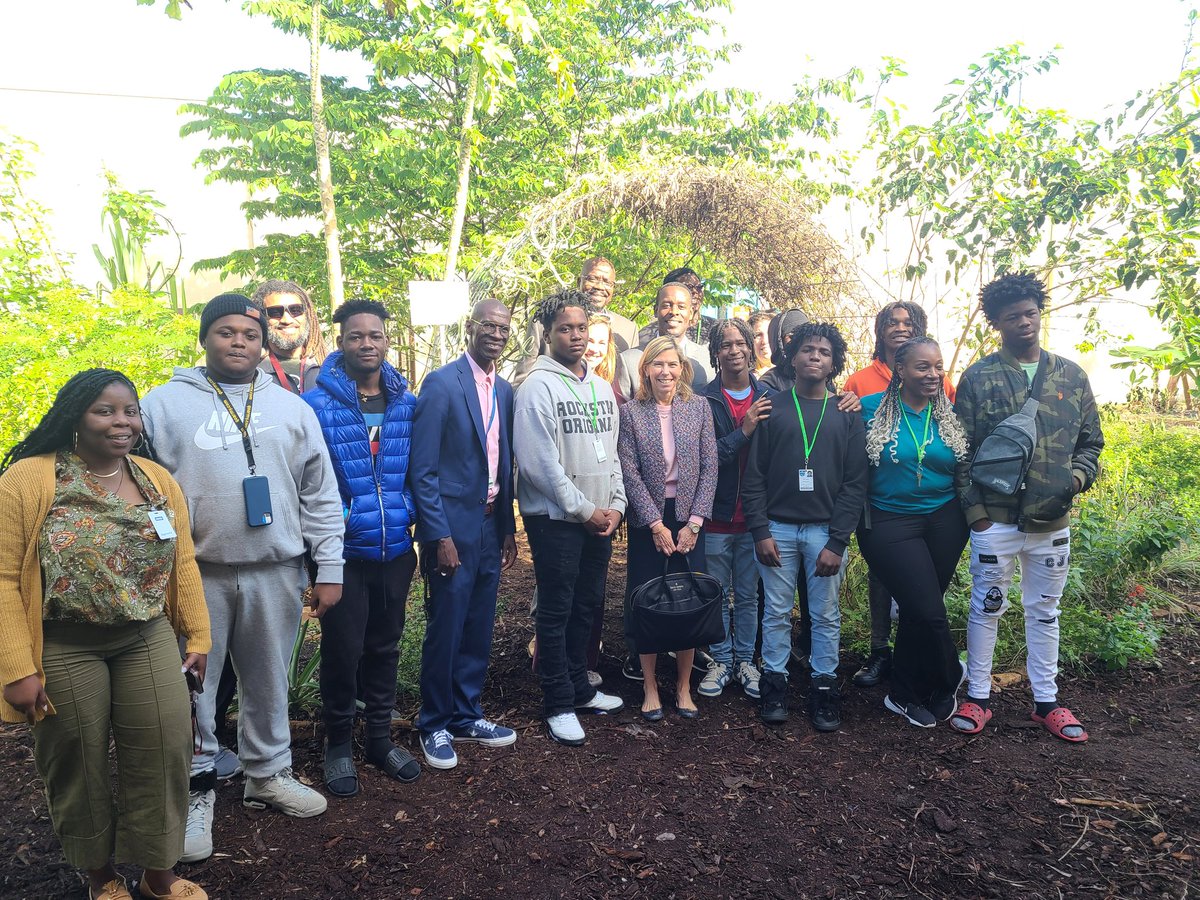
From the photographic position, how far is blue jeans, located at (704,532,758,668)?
15.4 ft

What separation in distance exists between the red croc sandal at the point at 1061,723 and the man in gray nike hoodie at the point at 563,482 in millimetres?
2441

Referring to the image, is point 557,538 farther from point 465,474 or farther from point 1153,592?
point 1153,592

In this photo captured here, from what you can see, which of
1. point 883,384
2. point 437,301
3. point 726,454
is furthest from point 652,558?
point 437,301

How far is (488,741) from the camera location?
4.11 meters

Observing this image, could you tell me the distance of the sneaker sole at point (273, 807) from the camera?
338 cm

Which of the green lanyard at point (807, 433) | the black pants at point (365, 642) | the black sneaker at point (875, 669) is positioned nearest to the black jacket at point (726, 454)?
the green lanyard at point (807, 433)

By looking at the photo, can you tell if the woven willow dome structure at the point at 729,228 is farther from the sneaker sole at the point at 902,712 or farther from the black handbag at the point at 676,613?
the black handbag at the point at 676,613

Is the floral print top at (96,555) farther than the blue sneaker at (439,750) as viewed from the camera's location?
No

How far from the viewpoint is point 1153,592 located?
5840 millimetres

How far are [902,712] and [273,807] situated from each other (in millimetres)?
3200

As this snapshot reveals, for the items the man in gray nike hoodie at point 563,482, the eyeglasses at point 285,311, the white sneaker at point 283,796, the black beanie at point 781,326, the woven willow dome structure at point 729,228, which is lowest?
the white sneaker at point 283,796

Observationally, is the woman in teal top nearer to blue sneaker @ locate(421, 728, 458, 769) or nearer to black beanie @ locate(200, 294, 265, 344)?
blue sneaker @ locate(421, 728, 458, 769)

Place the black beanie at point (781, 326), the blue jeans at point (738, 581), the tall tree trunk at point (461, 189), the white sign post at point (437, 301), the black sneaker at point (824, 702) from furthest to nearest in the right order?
1. the tall tree trunk at point (461, 189)
2. the white sign post at point (437, 301)
3. the black beanie at point (781, 326)
4. the blue jeans at point (738, 581)
5. the black sneaker at point (824, 702)

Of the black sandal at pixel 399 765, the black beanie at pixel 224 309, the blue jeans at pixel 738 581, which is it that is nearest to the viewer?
the black beanie at pixel 224 309
